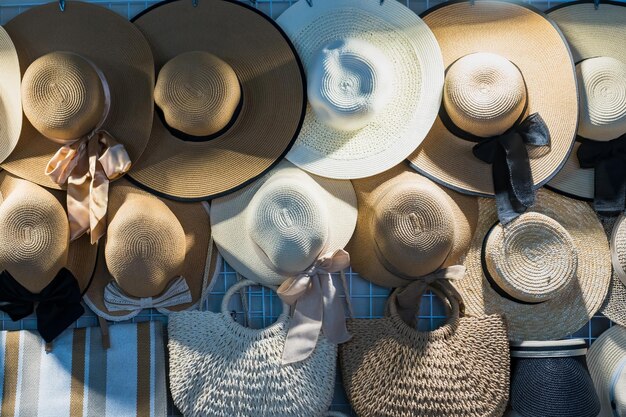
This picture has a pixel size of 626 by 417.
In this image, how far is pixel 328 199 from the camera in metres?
2.36

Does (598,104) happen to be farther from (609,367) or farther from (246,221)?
(246,221)

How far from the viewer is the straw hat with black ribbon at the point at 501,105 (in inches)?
89.7

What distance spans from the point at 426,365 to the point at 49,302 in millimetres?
1297

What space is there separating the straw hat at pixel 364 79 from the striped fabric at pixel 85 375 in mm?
868

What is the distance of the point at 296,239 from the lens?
2.18m

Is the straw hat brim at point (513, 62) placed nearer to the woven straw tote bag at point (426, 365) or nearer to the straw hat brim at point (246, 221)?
the straw hat brim at point (246, 221)

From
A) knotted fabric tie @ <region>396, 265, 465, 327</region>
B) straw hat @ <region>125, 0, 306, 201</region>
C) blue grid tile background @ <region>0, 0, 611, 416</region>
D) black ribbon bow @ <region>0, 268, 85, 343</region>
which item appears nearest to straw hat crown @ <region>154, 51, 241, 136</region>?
straw hat @ <region>125, 0, 306, 201</region>

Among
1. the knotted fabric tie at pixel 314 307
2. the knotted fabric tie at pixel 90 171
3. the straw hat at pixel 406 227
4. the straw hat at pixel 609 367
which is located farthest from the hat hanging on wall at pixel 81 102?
the straw hat at pixel 609 367

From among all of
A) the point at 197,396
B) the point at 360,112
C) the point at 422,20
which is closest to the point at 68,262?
the point at 197,396

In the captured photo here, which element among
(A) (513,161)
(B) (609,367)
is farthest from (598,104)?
(B) (609,367)

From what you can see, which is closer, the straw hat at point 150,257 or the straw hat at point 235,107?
the straw hat at point 150,257

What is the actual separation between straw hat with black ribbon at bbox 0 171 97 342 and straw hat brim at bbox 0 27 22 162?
130mm

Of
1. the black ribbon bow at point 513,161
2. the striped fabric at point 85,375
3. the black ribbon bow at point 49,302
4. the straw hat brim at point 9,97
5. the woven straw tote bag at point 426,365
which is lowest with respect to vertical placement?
the striped fabric at point 85,375

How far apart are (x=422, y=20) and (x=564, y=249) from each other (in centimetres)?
94
